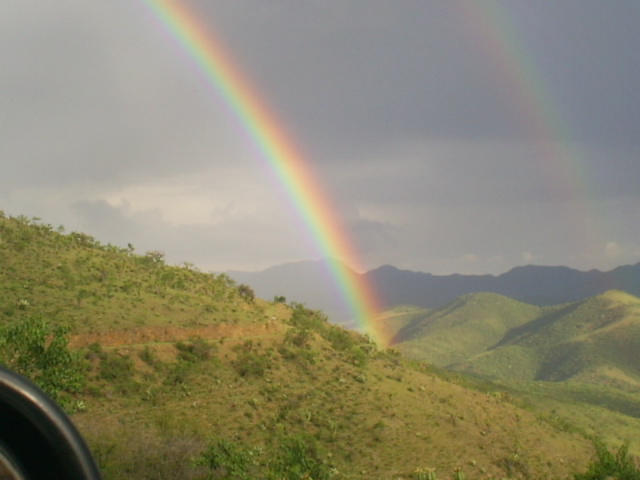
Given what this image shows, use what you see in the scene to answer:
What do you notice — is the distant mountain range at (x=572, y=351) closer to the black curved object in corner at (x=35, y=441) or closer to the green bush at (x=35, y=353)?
the green bush at (x=35, y=353)

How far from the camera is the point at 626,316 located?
16238 centimetres

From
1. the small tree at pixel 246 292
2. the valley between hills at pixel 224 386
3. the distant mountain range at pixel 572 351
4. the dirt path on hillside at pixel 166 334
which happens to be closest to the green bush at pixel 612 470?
the valley between hills at pixel 224 386

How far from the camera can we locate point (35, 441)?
260 cm

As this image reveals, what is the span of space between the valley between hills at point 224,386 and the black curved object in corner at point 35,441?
55.7 ft

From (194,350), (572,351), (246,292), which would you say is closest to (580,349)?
(572,351)

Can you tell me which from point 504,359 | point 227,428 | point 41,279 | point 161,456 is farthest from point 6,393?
point 504,359

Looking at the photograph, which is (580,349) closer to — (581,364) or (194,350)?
(581,364)

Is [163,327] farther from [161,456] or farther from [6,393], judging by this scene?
[6,393]

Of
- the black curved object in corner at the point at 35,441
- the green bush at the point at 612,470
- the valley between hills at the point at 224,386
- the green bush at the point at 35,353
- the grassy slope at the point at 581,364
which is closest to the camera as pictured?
the black curved object in corner at the point at 35,441

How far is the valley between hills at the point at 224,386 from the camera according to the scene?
2459 cm

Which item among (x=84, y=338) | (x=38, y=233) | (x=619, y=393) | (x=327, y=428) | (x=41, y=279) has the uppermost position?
(x=38, y=233)

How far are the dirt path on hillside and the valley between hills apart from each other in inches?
4.2

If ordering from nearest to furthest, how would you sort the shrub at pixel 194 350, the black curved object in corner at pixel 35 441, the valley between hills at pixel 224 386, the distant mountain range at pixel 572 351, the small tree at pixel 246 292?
the black curved object in corner at pixel 35 441
the valley between hills at pixel 224 386
the shrub at pixel 194 350
the small tree at pixel 246 292
the distant mountain range at pixel 572 351

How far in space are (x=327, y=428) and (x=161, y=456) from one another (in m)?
19.1
